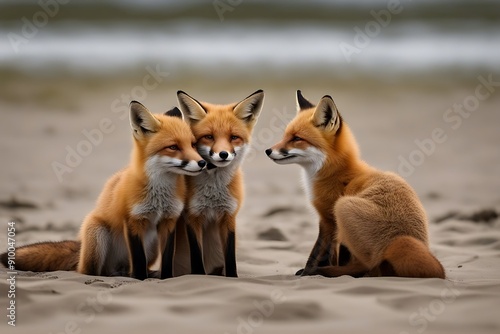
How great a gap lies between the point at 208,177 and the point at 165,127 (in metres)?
0.52

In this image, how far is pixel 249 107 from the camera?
6.12 metres

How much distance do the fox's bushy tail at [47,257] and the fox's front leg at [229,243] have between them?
1.31 metres

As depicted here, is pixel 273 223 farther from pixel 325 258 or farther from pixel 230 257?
pixel 230 257

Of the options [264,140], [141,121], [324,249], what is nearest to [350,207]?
[324,249]

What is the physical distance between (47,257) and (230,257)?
61.3 inches

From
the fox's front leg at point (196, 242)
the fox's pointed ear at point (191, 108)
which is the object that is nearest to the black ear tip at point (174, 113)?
the fox's pointed ear at point (191, 108)

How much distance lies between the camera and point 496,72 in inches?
633

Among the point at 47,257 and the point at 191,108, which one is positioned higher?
the point at 191,108

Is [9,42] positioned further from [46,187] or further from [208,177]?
[208,177]

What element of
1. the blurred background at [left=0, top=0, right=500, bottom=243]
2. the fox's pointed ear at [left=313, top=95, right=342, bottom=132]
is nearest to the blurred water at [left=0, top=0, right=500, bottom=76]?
the blurred background at [left=0, top=0, right=500, bottom=243]

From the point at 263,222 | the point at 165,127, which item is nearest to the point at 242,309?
the point at 165,127

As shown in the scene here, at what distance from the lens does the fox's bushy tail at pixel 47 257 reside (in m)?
6.14

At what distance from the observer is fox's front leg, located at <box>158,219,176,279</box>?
5684 millimetres

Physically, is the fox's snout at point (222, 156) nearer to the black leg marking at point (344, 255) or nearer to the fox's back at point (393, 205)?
the fox's back at point (393, 205)
